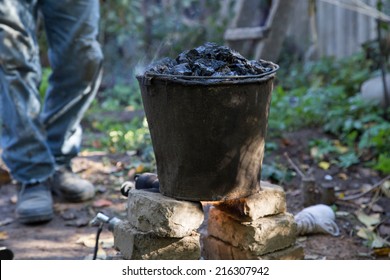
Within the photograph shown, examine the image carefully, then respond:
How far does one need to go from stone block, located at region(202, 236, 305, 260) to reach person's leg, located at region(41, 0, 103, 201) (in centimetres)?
118

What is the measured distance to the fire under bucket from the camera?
2.05 m

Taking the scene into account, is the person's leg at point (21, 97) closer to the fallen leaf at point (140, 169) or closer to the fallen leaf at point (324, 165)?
the fallen leaf at point (140, 169)

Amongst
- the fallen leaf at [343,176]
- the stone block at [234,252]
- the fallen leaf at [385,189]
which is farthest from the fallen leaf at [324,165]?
the stone block at [234,252]

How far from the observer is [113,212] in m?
3.34

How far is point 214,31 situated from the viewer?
26.2ft

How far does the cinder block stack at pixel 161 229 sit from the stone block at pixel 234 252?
20cm

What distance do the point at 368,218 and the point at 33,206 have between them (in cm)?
177

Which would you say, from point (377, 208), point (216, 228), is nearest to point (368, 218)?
point (377, 208)

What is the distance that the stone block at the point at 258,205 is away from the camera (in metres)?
2.26

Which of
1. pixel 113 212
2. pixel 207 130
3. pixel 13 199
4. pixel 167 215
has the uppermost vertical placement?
pixel 207 130

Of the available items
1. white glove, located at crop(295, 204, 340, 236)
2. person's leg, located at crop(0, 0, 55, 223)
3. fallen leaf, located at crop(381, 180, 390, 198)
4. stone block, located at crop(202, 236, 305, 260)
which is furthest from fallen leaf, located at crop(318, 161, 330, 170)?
person's leg, located at crop(0, 0, 55, 223)

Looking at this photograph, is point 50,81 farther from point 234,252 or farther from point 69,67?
point 234,252

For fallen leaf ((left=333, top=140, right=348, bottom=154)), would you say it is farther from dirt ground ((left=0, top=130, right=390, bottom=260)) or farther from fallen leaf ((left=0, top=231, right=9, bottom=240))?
fallen leaf ((left=0, top=231, right=9, bottom=240))
